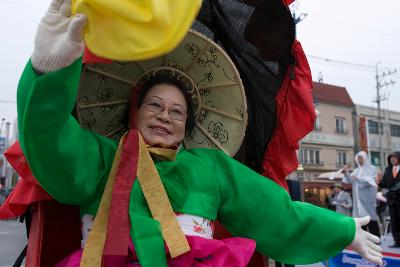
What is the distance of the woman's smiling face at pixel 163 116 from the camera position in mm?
1784

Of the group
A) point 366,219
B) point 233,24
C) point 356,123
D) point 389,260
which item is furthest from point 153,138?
point 356,123

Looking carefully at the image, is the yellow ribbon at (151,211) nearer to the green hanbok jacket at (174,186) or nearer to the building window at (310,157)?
the green hanbok jacket at (174,186)

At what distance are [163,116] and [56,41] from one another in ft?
2.07

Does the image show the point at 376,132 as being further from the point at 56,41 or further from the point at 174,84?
the point at 56,41

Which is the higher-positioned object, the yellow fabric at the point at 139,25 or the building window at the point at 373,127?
the building window at the point at 373,127

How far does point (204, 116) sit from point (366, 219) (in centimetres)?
85

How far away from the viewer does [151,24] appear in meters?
1.13

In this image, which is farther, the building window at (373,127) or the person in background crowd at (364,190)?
the building window at (373,127)

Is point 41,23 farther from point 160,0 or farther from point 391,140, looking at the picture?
point 391,140

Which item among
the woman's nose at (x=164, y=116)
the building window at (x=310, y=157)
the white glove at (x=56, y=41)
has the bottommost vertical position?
the woman's nose at (x=164, y=116)

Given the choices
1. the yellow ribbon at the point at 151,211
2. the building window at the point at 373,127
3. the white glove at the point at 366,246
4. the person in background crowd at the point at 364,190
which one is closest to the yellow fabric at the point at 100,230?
the yellow ribbon at the point at 151,211

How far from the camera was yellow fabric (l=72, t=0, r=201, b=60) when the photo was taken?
112 cm

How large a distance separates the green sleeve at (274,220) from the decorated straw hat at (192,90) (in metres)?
0.19

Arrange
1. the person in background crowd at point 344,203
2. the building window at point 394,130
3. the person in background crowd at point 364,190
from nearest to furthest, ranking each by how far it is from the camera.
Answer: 1. the person in background crowd at point 364,190
2. the person in background crowd at point 344,203
3. the building window at point 394,130
